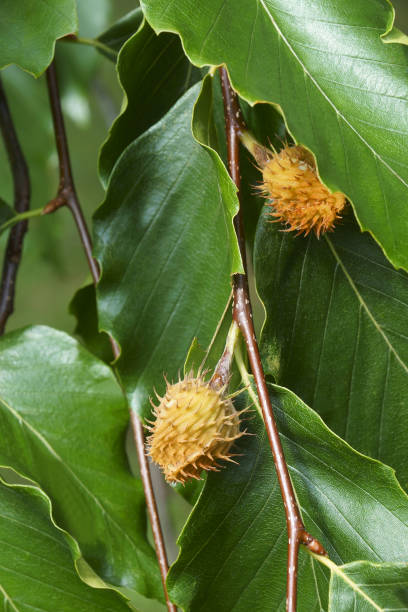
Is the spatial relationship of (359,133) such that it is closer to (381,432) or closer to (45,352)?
(381,432)

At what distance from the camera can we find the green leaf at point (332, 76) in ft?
1.30

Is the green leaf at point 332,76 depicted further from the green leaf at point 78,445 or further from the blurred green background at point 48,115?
the blurred green background at point 48,115

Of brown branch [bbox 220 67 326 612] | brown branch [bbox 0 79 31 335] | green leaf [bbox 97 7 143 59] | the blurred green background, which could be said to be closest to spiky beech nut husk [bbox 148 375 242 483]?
brown branch [bbox 220 67 326 612]

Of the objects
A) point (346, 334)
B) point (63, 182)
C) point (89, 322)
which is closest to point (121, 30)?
point (63, 182)

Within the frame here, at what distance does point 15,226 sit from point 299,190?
0.36 metres

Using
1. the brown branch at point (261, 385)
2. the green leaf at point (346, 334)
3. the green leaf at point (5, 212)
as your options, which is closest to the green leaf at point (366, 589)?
the brown branch at point (261, 385)

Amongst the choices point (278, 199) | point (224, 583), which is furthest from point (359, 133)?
point (224, 583)

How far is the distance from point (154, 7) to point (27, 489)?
0.30 meters

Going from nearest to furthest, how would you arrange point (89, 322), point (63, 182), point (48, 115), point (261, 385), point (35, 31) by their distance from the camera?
point (261, 385), point (35, 31), point (63, 182), point (89, 322), point (48, 115)

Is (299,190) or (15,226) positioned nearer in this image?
(299,190)

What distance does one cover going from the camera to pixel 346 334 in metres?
0.53

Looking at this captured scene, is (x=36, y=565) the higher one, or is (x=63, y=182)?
(x=63, y=182)

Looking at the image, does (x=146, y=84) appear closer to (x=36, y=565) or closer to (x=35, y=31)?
(x=35, y=31)

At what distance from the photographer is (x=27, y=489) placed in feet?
1.57
